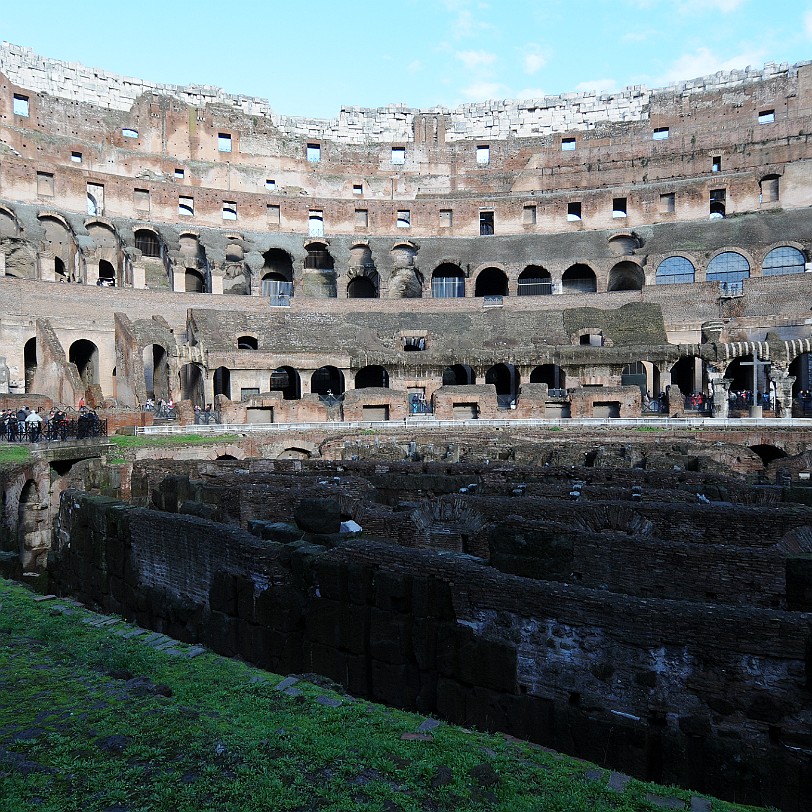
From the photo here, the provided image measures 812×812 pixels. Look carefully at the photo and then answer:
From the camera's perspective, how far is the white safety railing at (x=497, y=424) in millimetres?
24562

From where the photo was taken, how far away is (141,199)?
4275cm

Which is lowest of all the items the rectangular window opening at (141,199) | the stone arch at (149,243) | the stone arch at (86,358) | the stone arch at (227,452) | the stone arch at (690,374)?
the stone arch at (227,452)

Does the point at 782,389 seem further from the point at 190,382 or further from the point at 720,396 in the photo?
the point at 190,382

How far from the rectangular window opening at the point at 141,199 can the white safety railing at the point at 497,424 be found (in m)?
23.8

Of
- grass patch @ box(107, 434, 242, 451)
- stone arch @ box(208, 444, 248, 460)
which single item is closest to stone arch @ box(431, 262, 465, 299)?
grass patch @ box(107, 434, 242, 451)

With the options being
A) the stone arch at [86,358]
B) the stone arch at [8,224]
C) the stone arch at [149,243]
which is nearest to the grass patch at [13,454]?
the stone arch at [86,358]

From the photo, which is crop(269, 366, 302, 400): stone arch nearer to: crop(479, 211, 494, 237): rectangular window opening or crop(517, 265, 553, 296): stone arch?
crop(517, 265, 553, 296): stone arch

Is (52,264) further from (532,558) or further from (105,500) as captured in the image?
(532,558)

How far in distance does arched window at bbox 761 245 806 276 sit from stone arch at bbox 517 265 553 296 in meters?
12.6

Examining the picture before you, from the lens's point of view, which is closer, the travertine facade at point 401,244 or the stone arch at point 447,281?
the travertine facade at point 401,244

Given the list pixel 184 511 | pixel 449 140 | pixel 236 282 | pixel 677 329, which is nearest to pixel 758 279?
pixel 677 329

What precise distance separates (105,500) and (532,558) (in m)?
7.67

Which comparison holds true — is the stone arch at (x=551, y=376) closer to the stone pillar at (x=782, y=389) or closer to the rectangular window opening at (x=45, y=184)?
the stone pillar at (x=782, y=389)

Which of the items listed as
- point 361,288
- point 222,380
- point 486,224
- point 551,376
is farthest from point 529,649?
point 486,224
